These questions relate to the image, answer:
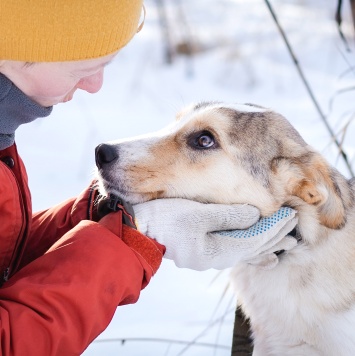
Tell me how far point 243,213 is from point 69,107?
416cm

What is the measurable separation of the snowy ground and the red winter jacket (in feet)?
3.24

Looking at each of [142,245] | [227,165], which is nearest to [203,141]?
[227,165]

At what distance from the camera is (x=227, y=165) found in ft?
8.16

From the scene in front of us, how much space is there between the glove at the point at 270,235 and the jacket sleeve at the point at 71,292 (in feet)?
1.23

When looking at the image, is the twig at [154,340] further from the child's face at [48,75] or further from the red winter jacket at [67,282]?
the child's face at [48,75]

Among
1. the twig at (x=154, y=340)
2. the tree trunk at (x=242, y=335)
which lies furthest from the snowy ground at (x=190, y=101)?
the tree trunk at (x=242, y=335)

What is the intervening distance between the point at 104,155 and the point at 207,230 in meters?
0.45

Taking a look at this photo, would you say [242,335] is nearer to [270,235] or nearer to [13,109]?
[270,235]

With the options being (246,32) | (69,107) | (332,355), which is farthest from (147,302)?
(246,32)

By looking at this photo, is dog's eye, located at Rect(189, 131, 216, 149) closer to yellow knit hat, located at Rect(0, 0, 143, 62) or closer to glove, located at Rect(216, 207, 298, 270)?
glove, located at Rect(216, 207, 298, 270)

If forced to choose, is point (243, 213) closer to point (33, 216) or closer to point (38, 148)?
point (33, 216)

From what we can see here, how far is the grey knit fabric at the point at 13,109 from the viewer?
207 cm

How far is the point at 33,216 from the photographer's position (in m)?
2.65

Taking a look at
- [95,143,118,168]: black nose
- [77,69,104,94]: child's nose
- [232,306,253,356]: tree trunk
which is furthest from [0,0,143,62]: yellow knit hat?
[232,306,253,356]: tree trunk
